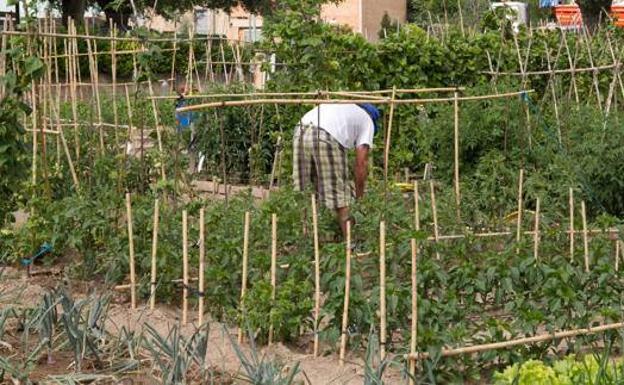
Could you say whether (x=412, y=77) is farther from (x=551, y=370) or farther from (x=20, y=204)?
(x=551, y=370)

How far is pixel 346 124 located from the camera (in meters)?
7.84

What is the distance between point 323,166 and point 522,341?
3.08 meters

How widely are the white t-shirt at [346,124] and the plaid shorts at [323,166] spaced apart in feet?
0.16

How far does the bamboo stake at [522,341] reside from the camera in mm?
4834

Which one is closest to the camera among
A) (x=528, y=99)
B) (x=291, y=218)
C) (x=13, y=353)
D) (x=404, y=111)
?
(x=13, y=353)

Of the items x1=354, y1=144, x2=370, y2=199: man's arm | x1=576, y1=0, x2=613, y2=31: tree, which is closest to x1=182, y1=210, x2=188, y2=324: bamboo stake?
x1=354, y1=144, x2=370, y2=199: man's arm

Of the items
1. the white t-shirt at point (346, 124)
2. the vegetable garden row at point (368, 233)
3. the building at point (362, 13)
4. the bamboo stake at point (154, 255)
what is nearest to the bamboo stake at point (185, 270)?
the vegetable garden row at point (368, 233)

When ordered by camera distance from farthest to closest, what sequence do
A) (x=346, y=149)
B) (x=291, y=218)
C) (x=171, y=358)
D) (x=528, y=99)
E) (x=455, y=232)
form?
(x=528, y=99) → (x=346, y=149) → (x=455, y=232) → (x=291, y=218) → (x=171, y=358)

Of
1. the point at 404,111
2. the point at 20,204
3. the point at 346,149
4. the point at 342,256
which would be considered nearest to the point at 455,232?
the point at 346,149

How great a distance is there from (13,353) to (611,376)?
8.81 ft

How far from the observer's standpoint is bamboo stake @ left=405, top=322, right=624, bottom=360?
4.83 meters

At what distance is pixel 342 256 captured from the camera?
554cm


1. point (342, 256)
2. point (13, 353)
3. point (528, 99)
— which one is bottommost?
point (13, 353)

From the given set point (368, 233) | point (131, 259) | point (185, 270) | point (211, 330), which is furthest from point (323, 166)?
point (211, 330)
